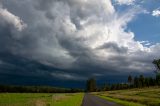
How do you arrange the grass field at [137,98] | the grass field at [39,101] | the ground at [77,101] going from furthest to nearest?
the grass field at [137,98], the ground at [77,101], the grass field at [39,101]

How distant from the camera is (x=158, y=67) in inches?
4456

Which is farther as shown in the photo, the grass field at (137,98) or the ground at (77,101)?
the grass field at (137,98)

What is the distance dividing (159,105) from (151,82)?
161226 millimetres

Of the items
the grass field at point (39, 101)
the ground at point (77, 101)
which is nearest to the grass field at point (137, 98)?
the ground at point (77, 101)

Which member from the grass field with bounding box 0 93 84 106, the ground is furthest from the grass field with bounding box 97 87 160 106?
the grass field with bounding box 0 93 84 106

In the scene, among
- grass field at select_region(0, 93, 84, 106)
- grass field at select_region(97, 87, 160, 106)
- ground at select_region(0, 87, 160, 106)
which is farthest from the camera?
grass field at select_region(97, 87, 160, 106)

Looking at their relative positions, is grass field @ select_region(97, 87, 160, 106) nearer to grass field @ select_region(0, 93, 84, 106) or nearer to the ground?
the ground

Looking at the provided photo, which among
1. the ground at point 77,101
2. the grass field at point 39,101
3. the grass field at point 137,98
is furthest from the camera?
the grass field at point 137,98

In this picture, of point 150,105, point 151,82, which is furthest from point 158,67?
point 151,82

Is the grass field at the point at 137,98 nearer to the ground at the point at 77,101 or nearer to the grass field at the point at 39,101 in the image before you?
the ground at the point at 77,101

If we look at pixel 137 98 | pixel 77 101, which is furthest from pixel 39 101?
pixel 137 98

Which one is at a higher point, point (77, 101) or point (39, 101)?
point (77, 101)

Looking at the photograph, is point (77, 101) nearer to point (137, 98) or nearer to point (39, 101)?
point (39, 101)

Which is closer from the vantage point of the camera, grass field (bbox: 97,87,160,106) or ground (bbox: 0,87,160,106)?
ground (bbox: 0,87,160,106)
